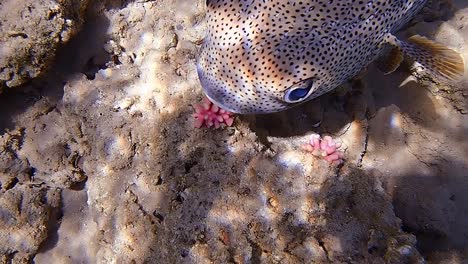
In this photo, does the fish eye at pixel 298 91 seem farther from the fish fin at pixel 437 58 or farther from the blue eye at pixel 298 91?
the fish fin at pixel 437 58

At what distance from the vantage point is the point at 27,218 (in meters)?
3.75

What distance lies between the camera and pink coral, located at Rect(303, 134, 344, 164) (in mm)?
3436

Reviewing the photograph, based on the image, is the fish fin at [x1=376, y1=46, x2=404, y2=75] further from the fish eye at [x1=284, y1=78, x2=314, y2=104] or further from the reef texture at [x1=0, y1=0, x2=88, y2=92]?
the reef texture at [x1=0, y1=0, x2=88, y2=92]

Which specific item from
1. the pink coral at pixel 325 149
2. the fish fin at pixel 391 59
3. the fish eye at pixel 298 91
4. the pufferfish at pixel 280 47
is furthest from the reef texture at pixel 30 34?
the fish fin at pixel 391 59

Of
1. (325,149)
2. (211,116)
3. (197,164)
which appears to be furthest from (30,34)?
(325,149)

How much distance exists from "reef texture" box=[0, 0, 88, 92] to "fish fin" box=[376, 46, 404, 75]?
3032 millimetres

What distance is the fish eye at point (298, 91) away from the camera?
9.37ft

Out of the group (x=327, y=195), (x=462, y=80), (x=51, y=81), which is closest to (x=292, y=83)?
(x=327, y=195)

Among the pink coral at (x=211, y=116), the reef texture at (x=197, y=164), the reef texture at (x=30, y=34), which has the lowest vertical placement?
the reef texture at (x=197, y=164)

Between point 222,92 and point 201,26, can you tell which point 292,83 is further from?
point 201,26

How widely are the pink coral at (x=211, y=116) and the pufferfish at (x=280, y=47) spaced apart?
0.23 meters

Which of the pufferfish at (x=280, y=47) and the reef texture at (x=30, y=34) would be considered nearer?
the pufferfish at (x=280, y=47)

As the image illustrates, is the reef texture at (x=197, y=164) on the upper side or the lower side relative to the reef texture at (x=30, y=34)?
lower

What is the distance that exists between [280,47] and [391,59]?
1.26m
